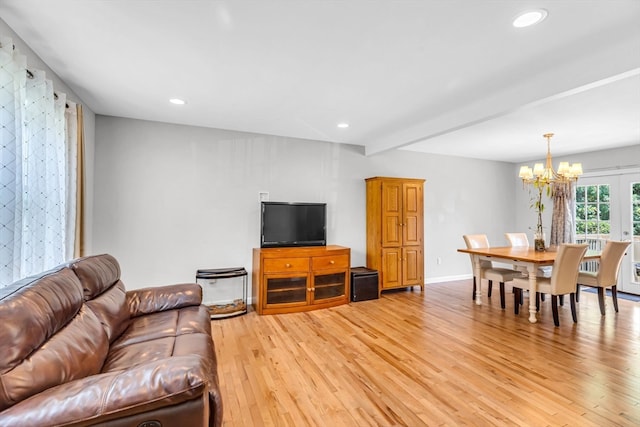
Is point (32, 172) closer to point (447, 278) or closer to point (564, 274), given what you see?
point (564, 274)

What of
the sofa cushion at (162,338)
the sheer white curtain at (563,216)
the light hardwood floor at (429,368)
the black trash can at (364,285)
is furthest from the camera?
the sheer white curtain at (563,216)

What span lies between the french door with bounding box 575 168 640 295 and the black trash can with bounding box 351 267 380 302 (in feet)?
13.9

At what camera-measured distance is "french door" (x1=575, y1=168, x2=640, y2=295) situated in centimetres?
498

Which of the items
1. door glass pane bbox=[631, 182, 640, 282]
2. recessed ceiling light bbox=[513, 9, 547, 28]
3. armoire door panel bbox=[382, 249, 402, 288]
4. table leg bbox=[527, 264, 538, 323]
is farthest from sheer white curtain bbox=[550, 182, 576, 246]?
recessed ceiling light bbox=[513, 9, 547, 28]

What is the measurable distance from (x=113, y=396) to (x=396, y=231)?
4.35 metres

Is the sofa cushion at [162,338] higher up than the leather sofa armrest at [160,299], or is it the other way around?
the leather sofa armrest at [160,299]

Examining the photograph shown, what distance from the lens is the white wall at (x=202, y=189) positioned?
3691 millimetres

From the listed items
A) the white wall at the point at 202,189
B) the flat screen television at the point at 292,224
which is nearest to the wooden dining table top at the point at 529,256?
the white wall at the point at 202,189

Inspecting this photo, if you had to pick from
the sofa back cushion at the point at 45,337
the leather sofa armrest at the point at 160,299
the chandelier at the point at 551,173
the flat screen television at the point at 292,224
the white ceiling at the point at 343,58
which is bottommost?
the leather sofa armrest at the point at 160,299

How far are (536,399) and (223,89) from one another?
3.54 metres

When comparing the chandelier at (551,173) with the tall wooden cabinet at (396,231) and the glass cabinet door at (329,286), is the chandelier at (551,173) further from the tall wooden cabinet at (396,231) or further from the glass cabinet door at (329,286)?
the glass cabinet door at (329,286)

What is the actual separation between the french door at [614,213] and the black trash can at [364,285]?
4239 mm

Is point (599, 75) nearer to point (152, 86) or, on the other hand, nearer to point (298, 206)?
point (298, 206)

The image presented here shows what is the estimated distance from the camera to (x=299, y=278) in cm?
404
